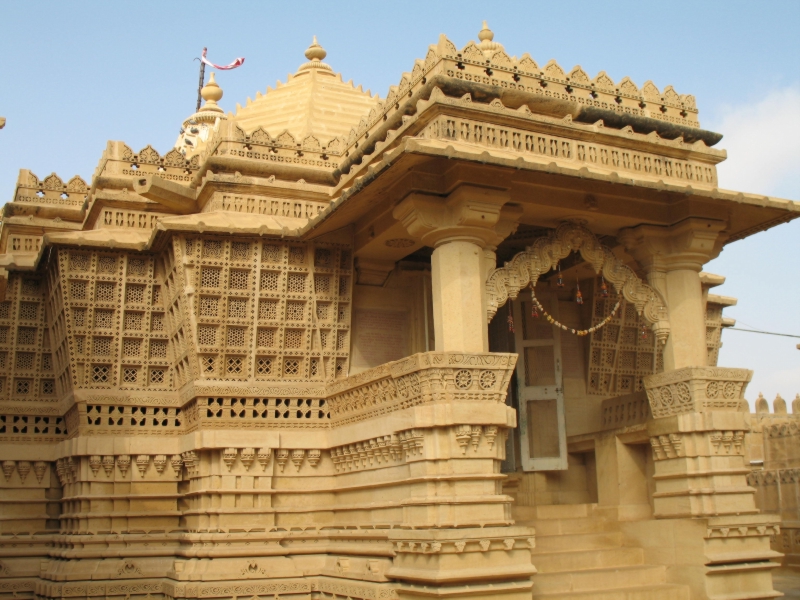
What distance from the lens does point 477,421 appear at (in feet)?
30.9

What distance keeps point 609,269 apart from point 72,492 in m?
7.41

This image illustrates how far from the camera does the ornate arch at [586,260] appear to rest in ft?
34.5

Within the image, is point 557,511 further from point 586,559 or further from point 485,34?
point 485,34

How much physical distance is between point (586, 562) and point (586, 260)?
353cm

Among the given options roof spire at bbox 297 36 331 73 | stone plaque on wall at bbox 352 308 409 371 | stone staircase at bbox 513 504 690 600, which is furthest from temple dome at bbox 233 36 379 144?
stone staircase at bbox 513 504 690 600

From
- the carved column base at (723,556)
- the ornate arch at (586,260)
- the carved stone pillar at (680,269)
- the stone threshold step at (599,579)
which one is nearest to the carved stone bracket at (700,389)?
the carved stone pillar at (680,269)

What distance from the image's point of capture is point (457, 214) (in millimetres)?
10000

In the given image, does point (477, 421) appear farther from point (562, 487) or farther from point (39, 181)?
point (39, 181)

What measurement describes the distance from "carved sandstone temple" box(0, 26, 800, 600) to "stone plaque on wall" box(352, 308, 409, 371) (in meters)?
0.03

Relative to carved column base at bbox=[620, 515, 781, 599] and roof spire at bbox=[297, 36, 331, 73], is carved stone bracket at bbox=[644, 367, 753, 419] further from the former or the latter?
roof spire at bbox=[297, 36, 331, 73]

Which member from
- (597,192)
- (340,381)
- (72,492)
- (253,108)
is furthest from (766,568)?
(253,108)

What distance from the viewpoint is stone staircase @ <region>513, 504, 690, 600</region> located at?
1021cm

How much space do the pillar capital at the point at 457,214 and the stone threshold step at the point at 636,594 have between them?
3819 millimetres

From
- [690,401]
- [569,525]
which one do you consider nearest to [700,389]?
[690,401]
